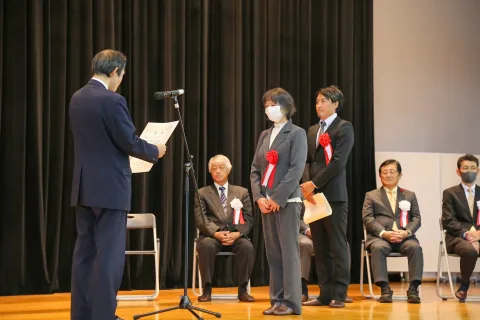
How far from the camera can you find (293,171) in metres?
5.05

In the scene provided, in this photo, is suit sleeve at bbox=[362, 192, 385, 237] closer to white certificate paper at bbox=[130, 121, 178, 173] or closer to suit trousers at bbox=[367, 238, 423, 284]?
suit trousers at bbox=[367, 238, 423, 284]

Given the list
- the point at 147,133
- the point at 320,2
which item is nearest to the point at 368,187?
the point at 320,2

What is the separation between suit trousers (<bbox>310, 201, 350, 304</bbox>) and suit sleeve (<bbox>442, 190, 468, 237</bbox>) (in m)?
1.46

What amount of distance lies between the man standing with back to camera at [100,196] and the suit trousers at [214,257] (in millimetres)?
2548

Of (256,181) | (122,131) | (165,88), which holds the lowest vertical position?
(256,181)

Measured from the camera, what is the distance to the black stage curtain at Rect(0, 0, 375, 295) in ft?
21.8

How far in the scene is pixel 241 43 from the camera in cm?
785

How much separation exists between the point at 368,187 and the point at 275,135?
342cm

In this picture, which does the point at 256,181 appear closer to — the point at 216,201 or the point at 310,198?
the point at 310,198

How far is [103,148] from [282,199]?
1.57m

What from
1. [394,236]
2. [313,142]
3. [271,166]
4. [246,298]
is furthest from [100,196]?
[394,236]

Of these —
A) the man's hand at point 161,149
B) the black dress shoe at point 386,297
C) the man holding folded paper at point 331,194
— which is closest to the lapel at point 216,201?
the man holding folded paper at point 331,194

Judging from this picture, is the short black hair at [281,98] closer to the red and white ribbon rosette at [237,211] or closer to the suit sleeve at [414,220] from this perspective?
the red and white ribbon rosette at [237,211]

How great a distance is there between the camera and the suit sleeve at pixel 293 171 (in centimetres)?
498
